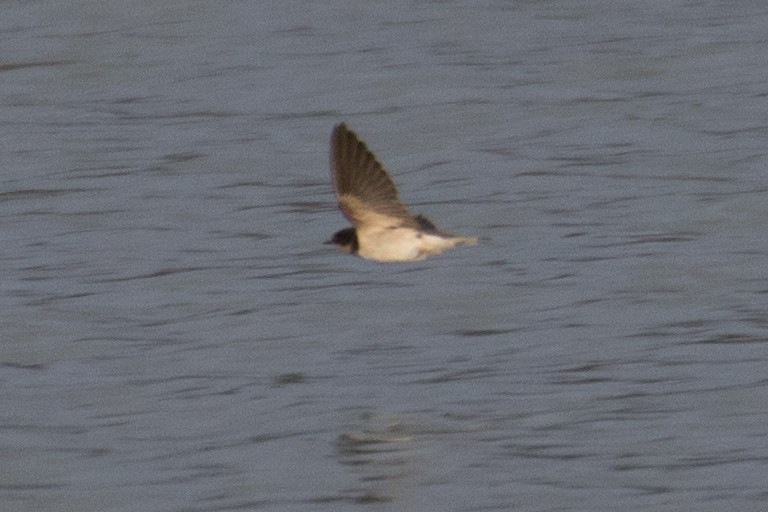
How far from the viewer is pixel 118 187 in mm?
14297

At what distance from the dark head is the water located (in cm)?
70

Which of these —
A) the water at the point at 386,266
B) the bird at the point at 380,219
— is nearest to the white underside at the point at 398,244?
the bird at the point at 380,219

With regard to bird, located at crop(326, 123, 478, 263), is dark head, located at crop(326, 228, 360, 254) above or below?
below

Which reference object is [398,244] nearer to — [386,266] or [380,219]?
[380,219]

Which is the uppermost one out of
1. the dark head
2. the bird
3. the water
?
the bird

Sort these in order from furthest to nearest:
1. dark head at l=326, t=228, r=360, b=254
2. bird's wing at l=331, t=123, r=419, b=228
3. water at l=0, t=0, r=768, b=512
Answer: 1. dark head at l=326, t=228, r=360, b=254
2. bird's wing at l=331, t=123, r=419, b=228
3. water at l=0, t=0, r=768, b=512

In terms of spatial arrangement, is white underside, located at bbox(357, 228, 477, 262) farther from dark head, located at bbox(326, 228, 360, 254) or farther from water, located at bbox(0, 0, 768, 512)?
water, located at bbox(0, 0, 768, 512)

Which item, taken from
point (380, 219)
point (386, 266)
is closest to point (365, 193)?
point (380, 219)

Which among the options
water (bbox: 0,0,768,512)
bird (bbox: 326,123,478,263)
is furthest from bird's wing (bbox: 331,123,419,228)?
water (bbox: 0,0,768,512)

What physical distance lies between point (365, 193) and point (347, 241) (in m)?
0.28

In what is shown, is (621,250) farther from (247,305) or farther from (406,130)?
(406,130)

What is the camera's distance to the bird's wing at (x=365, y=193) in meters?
9.45

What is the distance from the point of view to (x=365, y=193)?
31.3 feet

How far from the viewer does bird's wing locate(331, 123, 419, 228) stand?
945 cm
